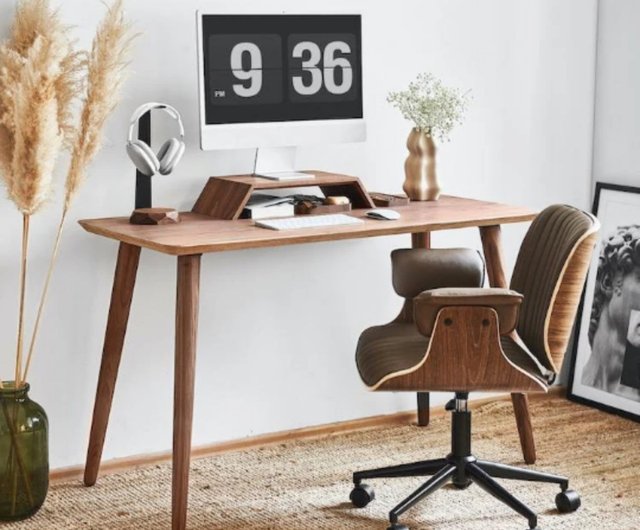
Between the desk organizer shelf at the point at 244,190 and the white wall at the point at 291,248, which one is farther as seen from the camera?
the white wall at the point at 291,248

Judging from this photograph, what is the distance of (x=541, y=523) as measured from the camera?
3359 millimetres

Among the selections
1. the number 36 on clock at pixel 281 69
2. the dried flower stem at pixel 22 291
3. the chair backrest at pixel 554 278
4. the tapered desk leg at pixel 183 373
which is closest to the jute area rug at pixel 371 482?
the tapered desk leg at pixel 183 373

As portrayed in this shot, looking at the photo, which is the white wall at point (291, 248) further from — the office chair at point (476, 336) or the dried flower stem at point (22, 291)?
the office chair at point (476, 336)

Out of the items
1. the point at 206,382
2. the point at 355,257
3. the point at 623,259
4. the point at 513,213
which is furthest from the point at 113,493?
the point at 623,259

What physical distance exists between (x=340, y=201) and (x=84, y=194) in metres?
0.74

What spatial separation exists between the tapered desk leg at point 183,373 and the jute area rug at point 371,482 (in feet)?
0.46

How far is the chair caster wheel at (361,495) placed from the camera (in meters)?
3.46

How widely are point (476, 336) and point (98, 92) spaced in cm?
116

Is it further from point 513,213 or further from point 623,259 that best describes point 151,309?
point 623,259

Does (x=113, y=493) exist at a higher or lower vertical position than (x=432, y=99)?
lower

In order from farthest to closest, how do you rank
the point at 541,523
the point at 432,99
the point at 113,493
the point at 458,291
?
the point at 432,99
the point at 113,493
the point at 541,523
the point at 458,291

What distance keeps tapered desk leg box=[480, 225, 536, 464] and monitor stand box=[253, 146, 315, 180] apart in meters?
0.56

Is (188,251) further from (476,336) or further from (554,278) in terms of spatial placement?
(554,278)

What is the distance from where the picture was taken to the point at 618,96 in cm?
439
